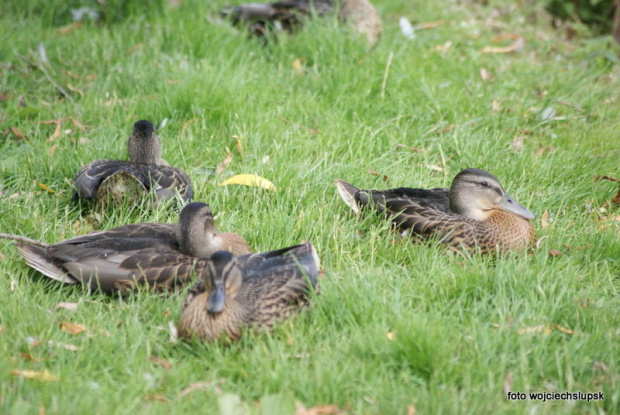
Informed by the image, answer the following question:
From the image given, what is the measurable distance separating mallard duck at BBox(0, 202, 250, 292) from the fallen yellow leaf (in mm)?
834

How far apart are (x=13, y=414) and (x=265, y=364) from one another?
1129mm

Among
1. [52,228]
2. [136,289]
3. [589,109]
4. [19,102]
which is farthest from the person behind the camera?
[589,109]

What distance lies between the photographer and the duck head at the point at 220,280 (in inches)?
142

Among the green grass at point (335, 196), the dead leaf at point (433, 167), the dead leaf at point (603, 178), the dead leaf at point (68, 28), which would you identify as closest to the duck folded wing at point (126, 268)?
the green grass at point (335, 196)

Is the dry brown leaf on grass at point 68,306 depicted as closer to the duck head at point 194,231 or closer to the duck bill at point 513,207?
the duck head at point 194,231

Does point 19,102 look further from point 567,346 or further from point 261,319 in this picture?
point 567,346

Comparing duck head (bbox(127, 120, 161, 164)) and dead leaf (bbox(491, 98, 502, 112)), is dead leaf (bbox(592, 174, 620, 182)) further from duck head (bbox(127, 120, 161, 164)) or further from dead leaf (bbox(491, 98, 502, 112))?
duck head (bbox(127, 120, 161, 164))

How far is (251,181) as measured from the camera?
5.28m

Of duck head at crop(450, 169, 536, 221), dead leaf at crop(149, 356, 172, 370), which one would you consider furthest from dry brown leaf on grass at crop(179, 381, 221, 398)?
duck head at crop(450, 169, 536, 221)

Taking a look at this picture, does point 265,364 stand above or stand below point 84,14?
below

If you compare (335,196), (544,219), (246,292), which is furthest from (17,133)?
(544,219)

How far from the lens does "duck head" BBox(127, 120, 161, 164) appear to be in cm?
536

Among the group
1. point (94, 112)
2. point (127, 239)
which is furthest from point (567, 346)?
point (94, 112)

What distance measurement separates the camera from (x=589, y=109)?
22.9 feet
